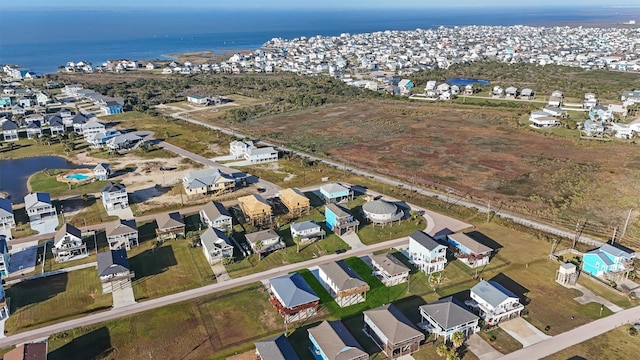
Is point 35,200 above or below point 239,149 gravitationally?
below

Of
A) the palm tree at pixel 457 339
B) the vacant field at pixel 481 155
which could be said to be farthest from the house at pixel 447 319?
the vacant field at pixel 481 155

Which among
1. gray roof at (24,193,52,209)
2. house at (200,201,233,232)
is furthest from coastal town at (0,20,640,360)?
gray roof at (24,193,52,209)

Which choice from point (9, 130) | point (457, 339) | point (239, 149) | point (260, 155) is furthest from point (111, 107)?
point (457, 339)

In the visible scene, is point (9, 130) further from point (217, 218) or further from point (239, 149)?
point (217, 218)

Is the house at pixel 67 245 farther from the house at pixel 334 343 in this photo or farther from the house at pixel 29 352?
the house at pixel 334 343

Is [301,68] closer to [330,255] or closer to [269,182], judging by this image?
[269,182]
